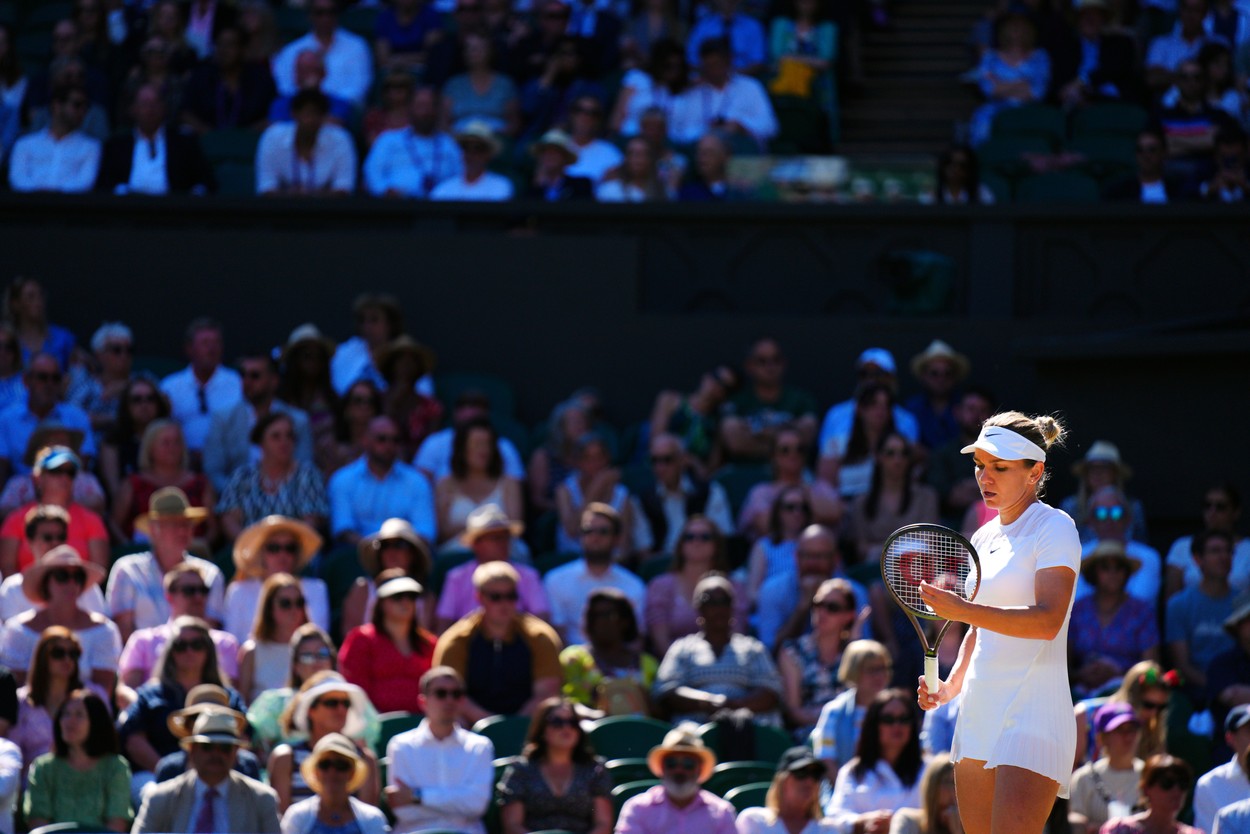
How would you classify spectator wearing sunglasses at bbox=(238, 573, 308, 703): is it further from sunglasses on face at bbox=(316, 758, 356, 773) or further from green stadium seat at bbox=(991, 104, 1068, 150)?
green stadium seat at bbox=(991, 104, 1068, 150)

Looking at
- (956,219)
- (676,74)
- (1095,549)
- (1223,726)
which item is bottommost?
(1223,726)

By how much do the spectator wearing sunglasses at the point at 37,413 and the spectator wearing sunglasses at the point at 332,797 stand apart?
3.73m

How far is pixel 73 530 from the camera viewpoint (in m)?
9.95

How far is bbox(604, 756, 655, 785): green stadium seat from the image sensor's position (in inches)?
336

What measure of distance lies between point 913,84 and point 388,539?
22.5ft

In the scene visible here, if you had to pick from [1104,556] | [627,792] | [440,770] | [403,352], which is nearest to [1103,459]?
[1104,556]

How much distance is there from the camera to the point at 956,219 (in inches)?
486

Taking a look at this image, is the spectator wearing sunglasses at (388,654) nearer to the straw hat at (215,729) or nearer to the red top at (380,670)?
the red top at (380,670)

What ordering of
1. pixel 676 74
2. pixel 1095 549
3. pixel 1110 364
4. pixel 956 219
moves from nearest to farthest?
pixel 1095 549
pixel 1110 364
pixel 956 219
pixel 676 74

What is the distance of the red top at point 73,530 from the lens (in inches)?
385

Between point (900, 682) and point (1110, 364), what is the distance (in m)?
3.22

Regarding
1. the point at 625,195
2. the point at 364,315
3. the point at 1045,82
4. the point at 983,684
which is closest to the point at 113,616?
the point at 364,315

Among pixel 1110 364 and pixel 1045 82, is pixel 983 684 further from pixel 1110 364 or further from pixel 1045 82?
pixel 1045 82

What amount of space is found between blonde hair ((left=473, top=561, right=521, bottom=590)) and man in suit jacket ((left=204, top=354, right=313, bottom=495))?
2.05 meters
